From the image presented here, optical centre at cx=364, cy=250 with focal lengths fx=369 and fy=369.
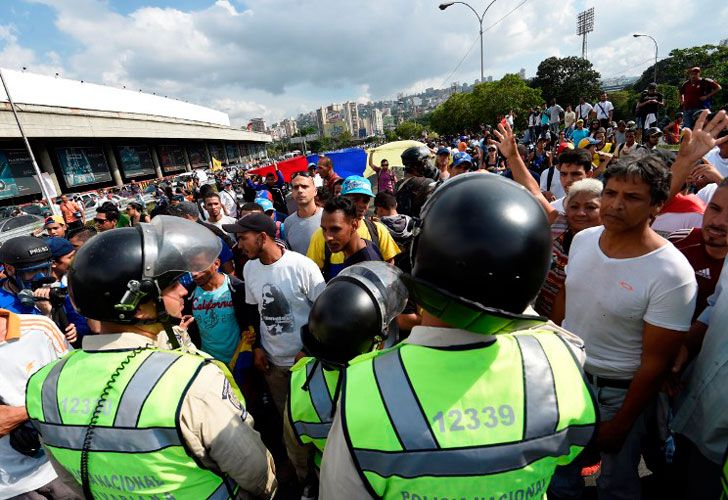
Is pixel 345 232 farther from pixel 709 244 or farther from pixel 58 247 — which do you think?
pixel 58 247

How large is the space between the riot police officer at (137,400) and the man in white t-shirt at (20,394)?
76 cm

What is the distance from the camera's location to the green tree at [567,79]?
52688mm

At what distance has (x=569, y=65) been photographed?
181ft

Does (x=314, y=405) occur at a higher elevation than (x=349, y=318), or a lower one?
lower

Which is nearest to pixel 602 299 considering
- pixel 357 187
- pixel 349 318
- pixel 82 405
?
pixel 349 318

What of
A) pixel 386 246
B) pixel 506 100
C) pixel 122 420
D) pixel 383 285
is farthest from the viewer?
pixel 506 100

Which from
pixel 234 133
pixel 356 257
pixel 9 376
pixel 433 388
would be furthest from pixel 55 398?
pixel 234 133

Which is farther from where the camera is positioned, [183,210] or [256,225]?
[183,210]

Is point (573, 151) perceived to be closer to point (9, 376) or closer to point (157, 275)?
point (157, 275)

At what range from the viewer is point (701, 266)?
2258 mm

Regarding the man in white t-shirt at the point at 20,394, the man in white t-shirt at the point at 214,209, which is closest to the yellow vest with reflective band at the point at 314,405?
the man in white t-shirt at the point at 20,394

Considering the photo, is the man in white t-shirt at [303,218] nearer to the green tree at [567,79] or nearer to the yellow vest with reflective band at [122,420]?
the yellow vest with reflective band at [122,420]

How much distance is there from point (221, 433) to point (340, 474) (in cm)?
69

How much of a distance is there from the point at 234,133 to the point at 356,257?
71.4m
